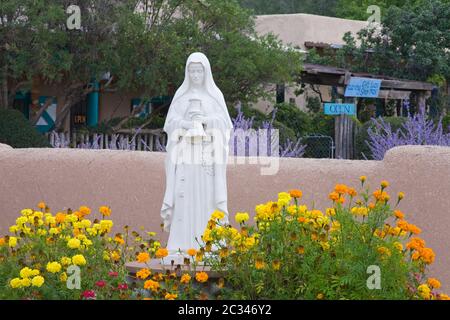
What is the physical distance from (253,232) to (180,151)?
1.43m

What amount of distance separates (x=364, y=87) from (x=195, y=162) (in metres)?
12.5

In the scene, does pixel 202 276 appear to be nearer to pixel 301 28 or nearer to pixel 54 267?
pixel 54 267

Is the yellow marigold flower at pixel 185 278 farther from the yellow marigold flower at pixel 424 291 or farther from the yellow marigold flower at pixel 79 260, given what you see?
the yellow marigold flower at pixel 424 291

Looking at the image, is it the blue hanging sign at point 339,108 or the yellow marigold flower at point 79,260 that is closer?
the yellow marigold flower at point 79,260

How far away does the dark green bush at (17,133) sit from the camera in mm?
14797

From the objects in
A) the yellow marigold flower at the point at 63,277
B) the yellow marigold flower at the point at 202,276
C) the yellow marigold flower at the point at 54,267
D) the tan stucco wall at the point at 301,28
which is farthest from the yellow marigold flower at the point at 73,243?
the tan stucco wall at the point at 301,28

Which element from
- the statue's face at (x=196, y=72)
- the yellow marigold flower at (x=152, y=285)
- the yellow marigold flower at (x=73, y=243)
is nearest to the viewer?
the yellow marigold flower at (x=152, y=285)

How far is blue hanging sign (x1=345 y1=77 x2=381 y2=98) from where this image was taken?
19094 millimetres

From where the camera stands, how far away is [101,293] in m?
6.03

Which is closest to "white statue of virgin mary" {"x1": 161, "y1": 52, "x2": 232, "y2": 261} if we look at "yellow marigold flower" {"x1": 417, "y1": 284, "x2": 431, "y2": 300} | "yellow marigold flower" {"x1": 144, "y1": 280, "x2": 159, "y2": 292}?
"yellow marigold flower" {"x1": 144, "y1": 280, "x2": 159, "y2": 292}

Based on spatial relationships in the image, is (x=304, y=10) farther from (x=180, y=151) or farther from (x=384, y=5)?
→ (x=180, y=151)

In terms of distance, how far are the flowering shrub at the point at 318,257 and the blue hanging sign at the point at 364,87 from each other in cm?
1322

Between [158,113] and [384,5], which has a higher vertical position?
[384,5]
